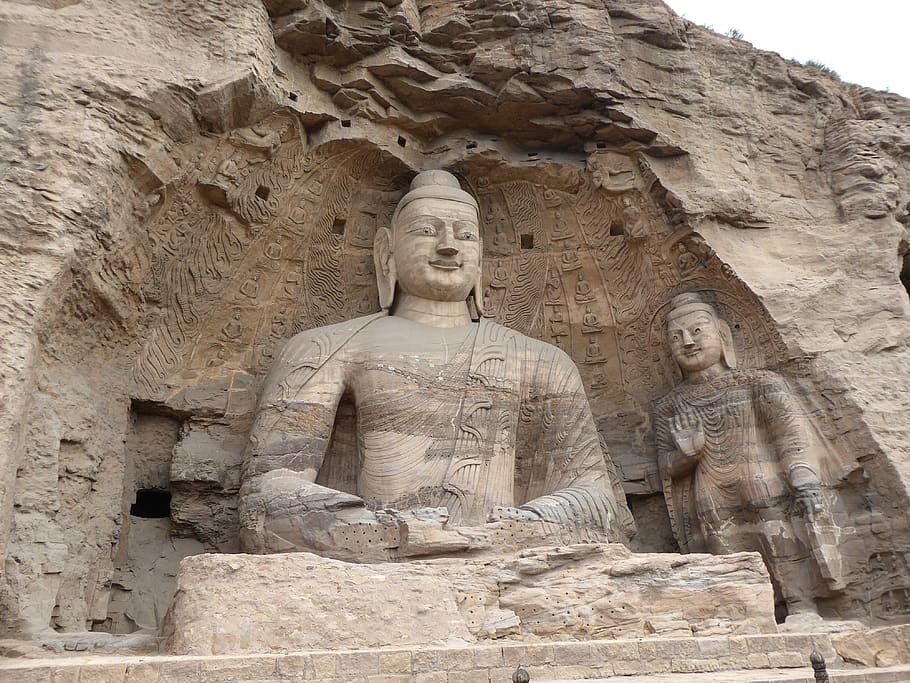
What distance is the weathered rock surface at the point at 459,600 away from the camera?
3.69 m

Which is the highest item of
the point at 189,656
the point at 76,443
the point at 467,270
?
the point at 467,270

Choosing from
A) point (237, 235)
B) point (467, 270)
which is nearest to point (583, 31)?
point (467, 270)

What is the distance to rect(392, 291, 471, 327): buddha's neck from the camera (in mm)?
6492

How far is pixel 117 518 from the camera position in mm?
5555

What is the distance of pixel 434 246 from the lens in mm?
6441

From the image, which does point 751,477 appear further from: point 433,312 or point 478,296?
point 433,312

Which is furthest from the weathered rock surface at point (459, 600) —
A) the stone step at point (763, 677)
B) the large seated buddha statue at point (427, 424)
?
the large seated buddha statue at point (427, 424)

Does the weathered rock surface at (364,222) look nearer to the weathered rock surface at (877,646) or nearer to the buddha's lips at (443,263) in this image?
the weathered rock surface at (877,646)

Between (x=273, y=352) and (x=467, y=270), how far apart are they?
5.31 feet

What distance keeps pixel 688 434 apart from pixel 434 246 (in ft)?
7.47

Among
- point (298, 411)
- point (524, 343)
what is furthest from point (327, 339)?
point (524, 343)

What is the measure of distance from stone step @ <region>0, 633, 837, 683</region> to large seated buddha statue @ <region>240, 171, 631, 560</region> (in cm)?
112

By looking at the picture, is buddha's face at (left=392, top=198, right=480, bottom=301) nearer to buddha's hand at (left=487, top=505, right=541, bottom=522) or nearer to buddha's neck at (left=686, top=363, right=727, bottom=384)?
buddha's neck at (left=686, top=363, right=727, bottom=384)

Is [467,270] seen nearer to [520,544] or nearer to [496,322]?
[496,322]
